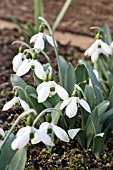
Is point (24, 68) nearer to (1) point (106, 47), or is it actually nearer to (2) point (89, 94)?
(2) point (89, 94)

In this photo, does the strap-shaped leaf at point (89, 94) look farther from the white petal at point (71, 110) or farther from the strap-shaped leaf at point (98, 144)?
the white petal at point (71, 110)

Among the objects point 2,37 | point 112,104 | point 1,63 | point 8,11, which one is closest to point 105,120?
point 112,104

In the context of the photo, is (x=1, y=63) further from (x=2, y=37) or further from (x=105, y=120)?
(x=105, y=120)

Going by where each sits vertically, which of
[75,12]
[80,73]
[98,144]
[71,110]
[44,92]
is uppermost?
Result: [75,12]

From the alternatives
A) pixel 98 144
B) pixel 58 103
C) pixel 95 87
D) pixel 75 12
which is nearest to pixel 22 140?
pixel 58 103

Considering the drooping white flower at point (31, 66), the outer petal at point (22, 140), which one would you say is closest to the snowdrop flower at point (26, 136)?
the outer petal at point (22, 140)

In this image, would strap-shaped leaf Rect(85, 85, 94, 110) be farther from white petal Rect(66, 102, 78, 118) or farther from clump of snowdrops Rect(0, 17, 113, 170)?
white petal Rect(66, 102, 78, 118)
